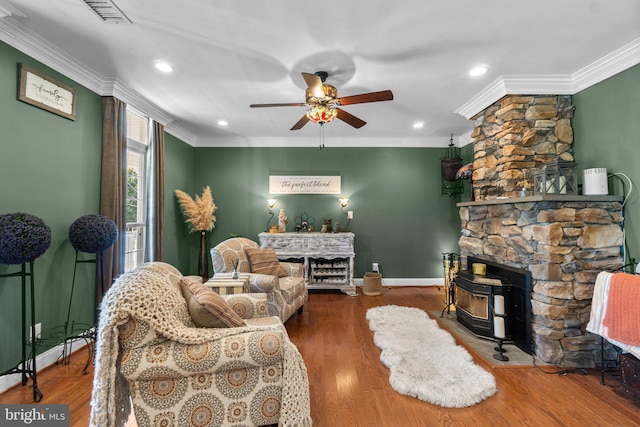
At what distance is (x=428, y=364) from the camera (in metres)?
2.41

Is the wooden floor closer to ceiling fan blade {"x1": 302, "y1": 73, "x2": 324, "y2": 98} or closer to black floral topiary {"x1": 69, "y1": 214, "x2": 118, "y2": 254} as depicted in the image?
black floral topiary {"x1": 69, "y1": 214, "x2": 118, "y2": 254}

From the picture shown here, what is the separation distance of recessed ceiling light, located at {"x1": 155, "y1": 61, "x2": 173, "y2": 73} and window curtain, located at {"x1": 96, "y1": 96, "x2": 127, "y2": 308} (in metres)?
0.75

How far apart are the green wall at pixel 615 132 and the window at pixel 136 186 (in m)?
5.10

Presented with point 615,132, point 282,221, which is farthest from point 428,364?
point 282,221

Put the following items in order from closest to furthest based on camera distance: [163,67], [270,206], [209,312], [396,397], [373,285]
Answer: [209,312] → [396,397] → [163,67] → [373,285] → [270,206]

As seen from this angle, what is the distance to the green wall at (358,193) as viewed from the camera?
522cm

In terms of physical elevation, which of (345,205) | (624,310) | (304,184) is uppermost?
(304,184)

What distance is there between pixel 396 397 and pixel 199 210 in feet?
13.0

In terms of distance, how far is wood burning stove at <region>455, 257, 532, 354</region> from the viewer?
2705mm

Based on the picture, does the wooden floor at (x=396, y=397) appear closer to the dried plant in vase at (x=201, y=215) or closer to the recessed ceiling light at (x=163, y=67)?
the dried plant in vase at (x=201, y=215)

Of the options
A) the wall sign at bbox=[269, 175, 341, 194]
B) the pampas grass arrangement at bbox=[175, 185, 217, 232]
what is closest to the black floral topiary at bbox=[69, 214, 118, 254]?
the pampas grass arrangement at bbox=[175, 185, 217, 232]

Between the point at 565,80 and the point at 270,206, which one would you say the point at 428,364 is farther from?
the point at 270,206

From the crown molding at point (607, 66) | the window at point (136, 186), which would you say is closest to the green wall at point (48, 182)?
the window at point (136, 186)

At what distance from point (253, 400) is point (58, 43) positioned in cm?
317
